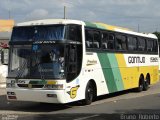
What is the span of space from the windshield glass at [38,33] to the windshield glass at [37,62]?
312 mm

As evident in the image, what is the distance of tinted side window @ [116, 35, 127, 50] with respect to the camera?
772 inches

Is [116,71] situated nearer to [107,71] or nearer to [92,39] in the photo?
[107,71]

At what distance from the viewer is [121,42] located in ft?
66.0

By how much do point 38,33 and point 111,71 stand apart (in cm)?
485

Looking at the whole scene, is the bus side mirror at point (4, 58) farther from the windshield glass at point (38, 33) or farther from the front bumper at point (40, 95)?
the front bumper at point (40, 95)

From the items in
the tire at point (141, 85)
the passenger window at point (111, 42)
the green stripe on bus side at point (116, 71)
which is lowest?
the tire at point (141, 85)

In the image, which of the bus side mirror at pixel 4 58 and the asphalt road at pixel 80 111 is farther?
the bus side mirror at pixel 4 58

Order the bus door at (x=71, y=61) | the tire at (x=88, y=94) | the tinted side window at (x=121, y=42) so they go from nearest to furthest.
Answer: the bus door at (x=71, y=61) → the tire at (x=88, y=94) → the tinted side window at (x=121, y=42)

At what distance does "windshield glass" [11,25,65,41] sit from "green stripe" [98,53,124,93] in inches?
122

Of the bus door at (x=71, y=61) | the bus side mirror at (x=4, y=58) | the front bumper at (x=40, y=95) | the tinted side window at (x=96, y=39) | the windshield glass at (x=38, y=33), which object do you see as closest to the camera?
the front bumper at (x=40, y=95)

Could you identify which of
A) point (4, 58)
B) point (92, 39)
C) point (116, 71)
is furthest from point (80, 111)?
point (116, 71)

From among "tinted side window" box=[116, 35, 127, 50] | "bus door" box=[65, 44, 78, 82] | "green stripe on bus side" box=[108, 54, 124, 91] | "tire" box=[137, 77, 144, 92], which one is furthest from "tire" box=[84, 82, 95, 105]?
"tire" box=[137, 77, 144, 92]

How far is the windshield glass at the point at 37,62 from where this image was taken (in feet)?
47.6

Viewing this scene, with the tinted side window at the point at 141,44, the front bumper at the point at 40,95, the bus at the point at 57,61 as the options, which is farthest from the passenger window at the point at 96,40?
the tinted side window at the point at 141,44
